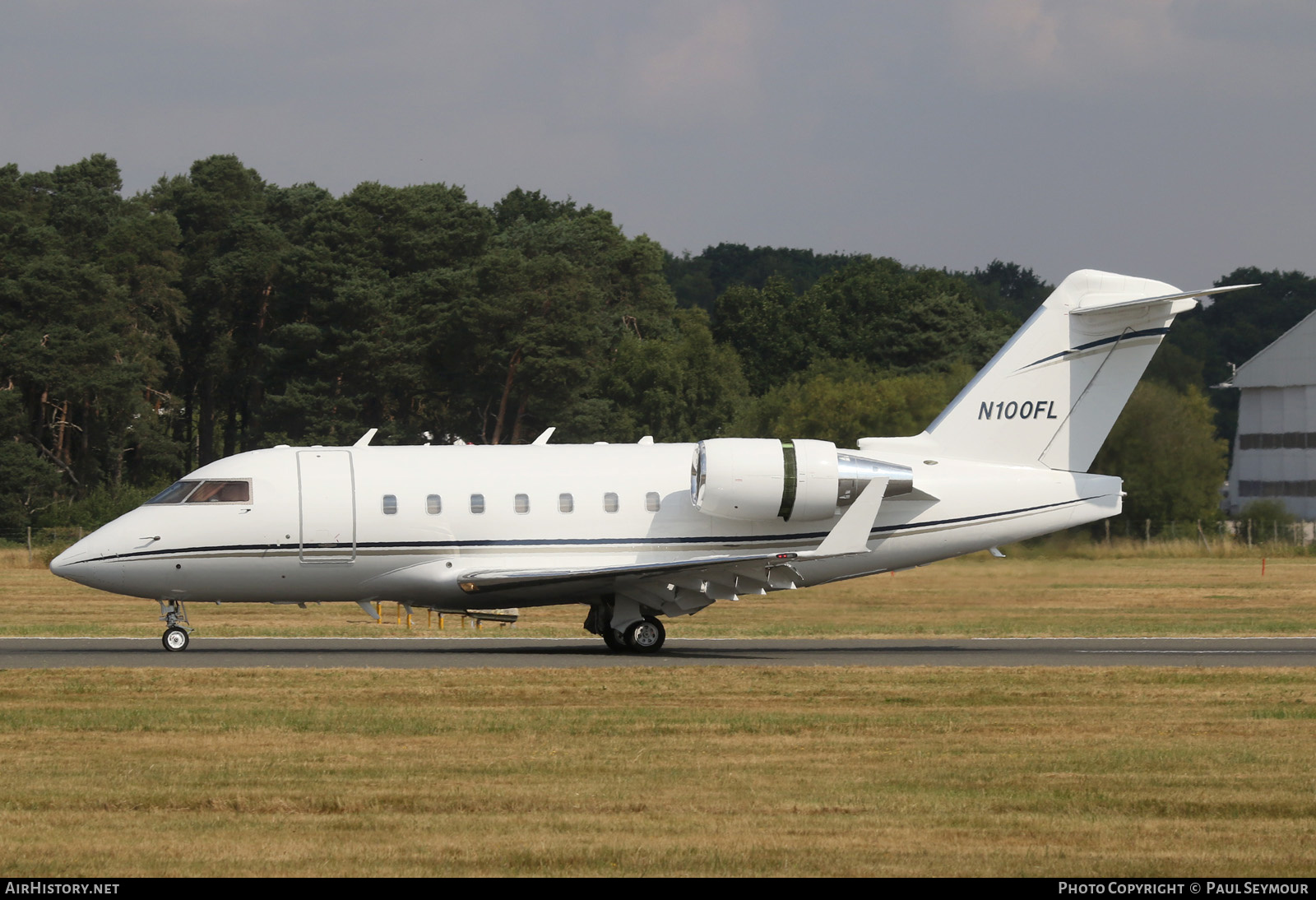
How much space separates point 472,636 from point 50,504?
156 feet

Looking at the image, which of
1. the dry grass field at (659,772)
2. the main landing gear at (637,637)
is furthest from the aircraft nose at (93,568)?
the main landing gear at (637,637)

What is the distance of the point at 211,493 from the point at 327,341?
54432 mm

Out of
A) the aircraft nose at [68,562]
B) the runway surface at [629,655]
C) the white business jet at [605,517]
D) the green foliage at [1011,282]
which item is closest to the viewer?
the runway surface at [629,655]

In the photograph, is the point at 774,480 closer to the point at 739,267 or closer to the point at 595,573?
the point at 595,573

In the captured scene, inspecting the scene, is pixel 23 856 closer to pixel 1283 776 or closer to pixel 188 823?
pixel 188 823

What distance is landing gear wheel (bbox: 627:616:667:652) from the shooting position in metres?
25.6

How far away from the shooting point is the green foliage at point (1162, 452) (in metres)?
40.4

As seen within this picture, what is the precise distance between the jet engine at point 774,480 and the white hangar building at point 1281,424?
7101cm

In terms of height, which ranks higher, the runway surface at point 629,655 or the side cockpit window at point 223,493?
the side cockpit window at point 223,493

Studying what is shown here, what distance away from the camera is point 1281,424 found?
309 feet

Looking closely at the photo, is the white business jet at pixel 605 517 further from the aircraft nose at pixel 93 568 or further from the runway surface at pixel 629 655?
the runway surface at pixel 629 655

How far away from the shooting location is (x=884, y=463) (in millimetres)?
26016

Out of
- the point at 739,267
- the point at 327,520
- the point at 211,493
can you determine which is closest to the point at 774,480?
the point at 327,520

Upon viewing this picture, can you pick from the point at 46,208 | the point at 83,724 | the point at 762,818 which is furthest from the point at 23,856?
the point at 46,208
